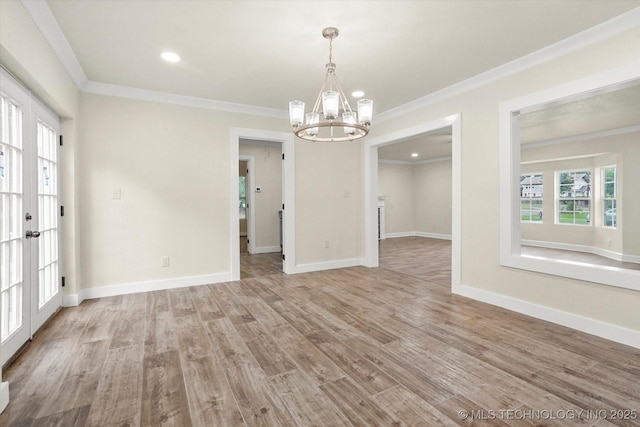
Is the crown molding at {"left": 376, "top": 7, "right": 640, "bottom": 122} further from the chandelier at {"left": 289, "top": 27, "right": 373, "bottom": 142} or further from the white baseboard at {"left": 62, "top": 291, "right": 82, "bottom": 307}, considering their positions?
the white baseboard at {"left": 62, "top": 291, "right": 82, "bottom": 307}

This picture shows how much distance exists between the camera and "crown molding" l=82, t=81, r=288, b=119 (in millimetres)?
3617

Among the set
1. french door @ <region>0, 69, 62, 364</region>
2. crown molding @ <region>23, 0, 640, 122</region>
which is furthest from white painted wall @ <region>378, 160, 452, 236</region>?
french door @ <region>0, 69, 62, 364</region>

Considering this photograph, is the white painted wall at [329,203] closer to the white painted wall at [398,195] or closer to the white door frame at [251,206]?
the white door frame at [251,206]

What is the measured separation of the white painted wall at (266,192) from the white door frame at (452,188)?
269 centimetres

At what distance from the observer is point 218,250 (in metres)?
4.31

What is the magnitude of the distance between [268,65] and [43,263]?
285cm

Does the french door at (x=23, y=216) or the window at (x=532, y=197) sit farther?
the window at (x=532, y=197)

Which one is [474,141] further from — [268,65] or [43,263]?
[43,263]

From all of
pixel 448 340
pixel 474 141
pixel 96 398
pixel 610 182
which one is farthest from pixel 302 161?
pixel 610 182

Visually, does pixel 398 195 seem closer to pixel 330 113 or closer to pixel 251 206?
pixel 251 206

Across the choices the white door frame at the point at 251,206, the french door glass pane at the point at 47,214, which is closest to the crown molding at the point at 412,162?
the white door frame at the point at 251,206

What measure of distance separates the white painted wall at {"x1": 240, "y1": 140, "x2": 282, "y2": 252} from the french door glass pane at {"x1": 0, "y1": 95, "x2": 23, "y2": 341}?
475cm

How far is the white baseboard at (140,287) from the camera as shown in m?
3.41

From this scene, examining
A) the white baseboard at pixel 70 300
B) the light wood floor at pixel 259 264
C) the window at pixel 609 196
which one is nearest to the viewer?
Result: the white baseboard at pixel 70 300
